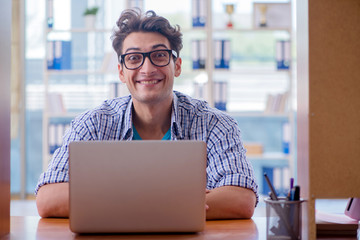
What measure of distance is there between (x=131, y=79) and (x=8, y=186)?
95 centimetres

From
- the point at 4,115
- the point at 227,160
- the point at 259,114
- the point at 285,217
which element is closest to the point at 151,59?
the point at 227,160

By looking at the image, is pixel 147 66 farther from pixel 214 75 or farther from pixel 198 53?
pixel 214 75

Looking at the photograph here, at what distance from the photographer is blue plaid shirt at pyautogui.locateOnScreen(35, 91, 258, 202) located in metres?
1.89

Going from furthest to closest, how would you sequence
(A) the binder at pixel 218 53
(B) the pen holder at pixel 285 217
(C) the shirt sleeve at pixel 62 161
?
(A) the binder at pixel 218 53, (C) the shirt sleeve at pixel 62 161, (B) the pen holder at pixel 285 217

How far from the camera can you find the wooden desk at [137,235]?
115 cm

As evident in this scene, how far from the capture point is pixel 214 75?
4938mm

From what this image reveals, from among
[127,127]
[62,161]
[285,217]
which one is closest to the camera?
[285,217]

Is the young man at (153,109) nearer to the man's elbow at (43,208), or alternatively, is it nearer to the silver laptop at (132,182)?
the man's elbow at (43,208)

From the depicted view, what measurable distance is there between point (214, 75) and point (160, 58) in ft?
9.42

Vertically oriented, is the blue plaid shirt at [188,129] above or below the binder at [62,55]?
below

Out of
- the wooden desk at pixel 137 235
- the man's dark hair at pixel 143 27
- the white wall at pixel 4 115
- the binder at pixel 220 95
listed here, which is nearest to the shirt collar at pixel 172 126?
the man's dark hair at pixel 143 27

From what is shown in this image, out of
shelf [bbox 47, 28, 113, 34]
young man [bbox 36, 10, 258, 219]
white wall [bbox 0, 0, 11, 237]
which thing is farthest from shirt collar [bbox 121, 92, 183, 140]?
shelf [bbox 47, 28, 113, 34]

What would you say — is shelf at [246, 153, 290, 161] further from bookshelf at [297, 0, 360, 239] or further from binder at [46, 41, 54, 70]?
bookshelf at [297, 0, 360, 239]

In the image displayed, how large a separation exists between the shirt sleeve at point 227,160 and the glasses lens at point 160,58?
342 mm
